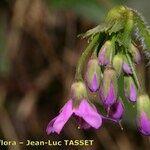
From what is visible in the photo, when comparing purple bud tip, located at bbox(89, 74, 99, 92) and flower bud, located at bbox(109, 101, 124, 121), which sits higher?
purple bud tip, located at bbox(89, 74, 99, 92)

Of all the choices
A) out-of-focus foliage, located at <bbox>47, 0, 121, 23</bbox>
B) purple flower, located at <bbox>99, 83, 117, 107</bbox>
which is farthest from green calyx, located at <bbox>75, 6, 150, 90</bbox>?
out-of-focus foliage, located at <bbox>47, 0, 121, 23</bbox>

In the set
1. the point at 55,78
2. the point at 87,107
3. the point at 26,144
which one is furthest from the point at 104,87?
the point at 55,78

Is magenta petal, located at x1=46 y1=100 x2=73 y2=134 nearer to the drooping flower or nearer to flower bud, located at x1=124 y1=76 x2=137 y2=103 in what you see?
the drooping flower

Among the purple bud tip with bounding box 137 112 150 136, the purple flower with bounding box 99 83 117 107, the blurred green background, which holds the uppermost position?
the purple flower with bounding box 99 83 117 107

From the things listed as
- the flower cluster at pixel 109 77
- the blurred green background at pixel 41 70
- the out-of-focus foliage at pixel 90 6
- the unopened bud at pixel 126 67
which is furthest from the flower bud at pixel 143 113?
the blurred green background at pixel 41 70

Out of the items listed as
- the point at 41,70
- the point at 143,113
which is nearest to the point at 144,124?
the point at 143,113

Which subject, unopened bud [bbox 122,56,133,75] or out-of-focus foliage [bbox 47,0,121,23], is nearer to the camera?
unopened bud [bbox 122,56,133,75]

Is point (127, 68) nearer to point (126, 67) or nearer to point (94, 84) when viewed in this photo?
point (126, 67)
